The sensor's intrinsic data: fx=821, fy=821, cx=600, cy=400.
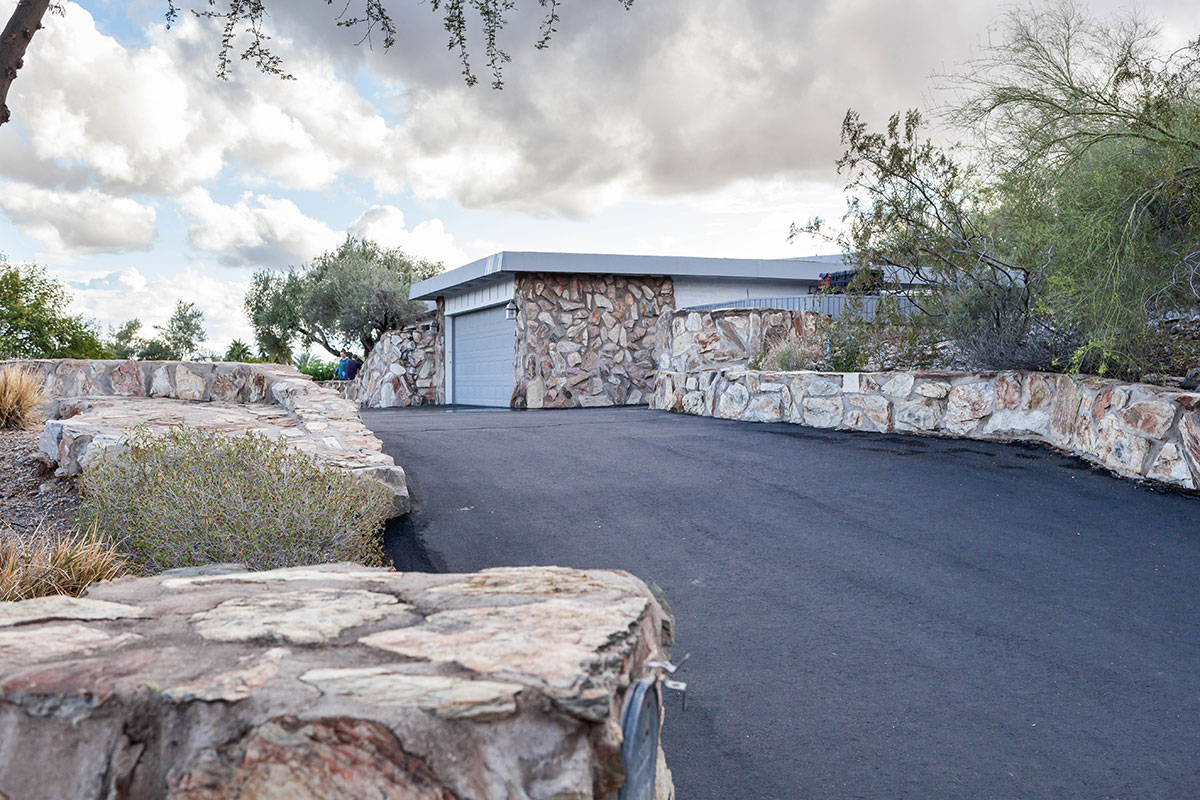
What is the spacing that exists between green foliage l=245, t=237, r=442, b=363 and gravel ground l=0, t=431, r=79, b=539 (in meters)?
19.1

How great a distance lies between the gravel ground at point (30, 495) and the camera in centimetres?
630

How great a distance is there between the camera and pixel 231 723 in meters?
1.57

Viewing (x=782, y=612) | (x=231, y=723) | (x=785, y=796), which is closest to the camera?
(x=231, y=723)

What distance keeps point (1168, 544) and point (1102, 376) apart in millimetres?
3095

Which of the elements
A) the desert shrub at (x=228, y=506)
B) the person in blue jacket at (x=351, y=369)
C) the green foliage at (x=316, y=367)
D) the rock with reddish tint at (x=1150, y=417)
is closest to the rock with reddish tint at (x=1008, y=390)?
the rock with reddish tint at (x=1150, y=417)

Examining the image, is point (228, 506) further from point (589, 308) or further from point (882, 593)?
point (589, 308)

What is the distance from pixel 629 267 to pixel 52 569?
14.2 m

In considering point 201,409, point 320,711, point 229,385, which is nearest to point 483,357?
point 229,385

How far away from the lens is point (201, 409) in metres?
9.60

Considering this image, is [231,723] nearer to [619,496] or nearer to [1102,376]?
[619,496]

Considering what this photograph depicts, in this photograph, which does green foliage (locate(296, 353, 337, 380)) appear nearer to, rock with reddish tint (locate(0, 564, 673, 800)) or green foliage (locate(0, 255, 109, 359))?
green foliage (locate(0, 255, 109, 359))

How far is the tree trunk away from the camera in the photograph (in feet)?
18.1

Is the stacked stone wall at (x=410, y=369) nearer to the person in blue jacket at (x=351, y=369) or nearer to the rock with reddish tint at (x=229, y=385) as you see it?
the person in blue jacket at (x=351, y=369)

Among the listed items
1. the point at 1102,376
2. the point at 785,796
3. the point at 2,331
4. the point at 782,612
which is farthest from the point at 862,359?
the point at 2,331
